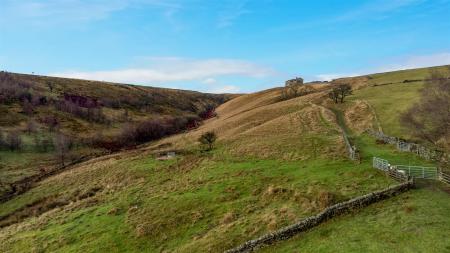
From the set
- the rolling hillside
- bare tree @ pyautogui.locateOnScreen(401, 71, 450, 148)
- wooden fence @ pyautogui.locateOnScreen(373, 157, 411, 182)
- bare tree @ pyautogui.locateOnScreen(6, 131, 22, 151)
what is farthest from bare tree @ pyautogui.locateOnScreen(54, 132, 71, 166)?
bare tree @ pyautogui.locateOnScreen(401, 71, 450, 148)

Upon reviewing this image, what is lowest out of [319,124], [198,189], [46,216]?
[46,216]

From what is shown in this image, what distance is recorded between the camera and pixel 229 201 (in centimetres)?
3856

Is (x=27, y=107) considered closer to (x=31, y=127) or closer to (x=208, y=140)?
(x=31, y=127)

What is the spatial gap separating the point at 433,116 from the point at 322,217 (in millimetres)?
29638

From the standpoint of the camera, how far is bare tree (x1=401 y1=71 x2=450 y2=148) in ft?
167

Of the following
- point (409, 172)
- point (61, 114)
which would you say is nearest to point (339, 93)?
point (409, 172)

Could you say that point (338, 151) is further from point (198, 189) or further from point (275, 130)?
point (275, 130)

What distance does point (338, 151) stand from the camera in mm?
49719

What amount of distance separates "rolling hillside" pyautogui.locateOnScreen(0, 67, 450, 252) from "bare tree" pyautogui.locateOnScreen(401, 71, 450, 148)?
2.56 metres

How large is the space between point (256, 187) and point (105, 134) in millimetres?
79625

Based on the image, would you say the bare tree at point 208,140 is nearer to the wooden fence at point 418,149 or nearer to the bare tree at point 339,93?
the wooden fence at point 418,149

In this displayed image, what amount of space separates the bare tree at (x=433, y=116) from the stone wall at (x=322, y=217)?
2026 centimetres

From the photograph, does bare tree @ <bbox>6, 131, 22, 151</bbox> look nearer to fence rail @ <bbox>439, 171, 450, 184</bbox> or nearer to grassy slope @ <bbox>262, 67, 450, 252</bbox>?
grassy slope @ <bbox>262, 67, 450, 252</bbox>

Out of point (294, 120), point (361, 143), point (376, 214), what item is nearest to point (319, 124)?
point (294, 120)
